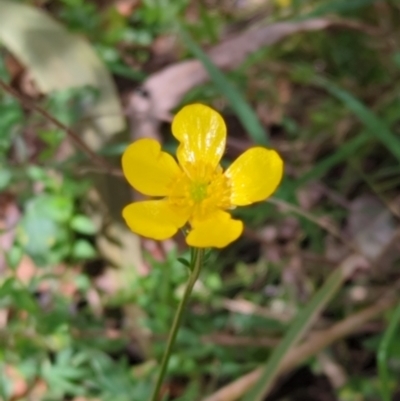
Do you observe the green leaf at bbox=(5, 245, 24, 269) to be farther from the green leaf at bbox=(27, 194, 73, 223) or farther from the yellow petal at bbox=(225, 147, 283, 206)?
the yellow petal at bbox=(225, 147, 283, 206)

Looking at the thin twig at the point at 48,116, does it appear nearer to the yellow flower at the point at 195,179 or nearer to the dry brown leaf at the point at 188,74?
the yellow flower at the point at 195,179

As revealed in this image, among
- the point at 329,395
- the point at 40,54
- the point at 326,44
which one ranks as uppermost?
the point at 40,54

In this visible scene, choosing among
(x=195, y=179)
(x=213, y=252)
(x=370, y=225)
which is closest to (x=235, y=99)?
(x=213, y=252)

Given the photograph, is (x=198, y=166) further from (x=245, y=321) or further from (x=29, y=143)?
(x=29, y=143)

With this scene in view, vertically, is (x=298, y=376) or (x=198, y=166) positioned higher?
(x=198, y=166)

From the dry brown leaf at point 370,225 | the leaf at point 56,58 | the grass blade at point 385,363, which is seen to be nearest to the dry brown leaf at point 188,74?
the leaf at point 56,58

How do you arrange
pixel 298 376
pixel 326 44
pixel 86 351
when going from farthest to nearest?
1. pixel 326 44
2. pixel 298 376
3. pixel 86 351

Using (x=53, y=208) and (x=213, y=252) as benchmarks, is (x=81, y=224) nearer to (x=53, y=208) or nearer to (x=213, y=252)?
(x=53, y=208)

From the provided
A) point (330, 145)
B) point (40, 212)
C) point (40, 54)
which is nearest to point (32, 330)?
point (40, 212)
